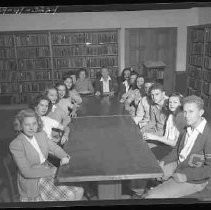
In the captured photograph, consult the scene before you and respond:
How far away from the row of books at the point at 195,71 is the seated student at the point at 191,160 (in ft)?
10.3

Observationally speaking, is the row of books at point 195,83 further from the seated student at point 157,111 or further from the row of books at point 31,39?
the row of books at point 31,39

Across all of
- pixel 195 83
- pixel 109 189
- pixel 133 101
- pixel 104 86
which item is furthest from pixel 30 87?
pixel 109 189

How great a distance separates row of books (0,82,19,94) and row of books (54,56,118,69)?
2.62 feet

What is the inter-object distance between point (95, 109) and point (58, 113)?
0.55m

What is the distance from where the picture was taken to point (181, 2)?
242cm

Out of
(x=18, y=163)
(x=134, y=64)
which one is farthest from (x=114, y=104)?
(x=134, y=64)

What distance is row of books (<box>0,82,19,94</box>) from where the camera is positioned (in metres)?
5.45

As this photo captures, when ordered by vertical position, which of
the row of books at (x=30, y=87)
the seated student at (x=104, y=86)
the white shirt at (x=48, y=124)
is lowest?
the white shirt at (x=48, y=124)

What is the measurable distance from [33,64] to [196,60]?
289cm

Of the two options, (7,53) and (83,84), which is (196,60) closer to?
(83,84)

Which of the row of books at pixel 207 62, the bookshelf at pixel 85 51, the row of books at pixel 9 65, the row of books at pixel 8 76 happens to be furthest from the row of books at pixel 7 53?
the row of books at pixel 207 62

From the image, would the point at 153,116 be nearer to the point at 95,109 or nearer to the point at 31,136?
the point at 95,109

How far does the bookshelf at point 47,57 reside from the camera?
550cm

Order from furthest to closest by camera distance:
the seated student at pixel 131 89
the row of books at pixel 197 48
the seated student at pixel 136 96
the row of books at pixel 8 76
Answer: the row of books at pixel 8 76 < the row of books at pixel 197 48 < the seated student at pixel 131 89 < the seated student at pixel 136 96
